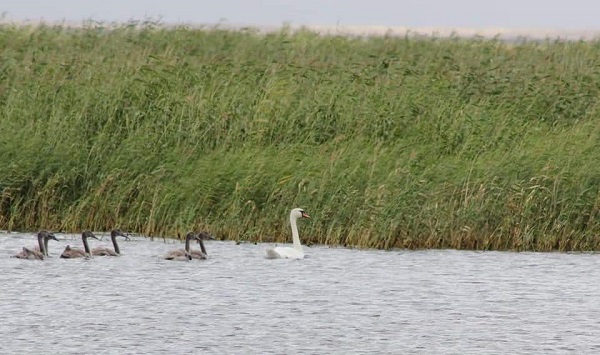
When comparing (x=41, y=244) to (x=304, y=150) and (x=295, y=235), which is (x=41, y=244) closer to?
(x=295, y=235)

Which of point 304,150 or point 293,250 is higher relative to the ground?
point 304,150

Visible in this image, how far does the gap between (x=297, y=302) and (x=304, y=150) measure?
5674 millimetres

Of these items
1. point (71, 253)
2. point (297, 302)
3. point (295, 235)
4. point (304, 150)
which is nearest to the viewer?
point (297, 302)

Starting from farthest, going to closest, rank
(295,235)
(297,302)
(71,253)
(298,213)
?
(298,213)
(295,235)
(71,253)
(297,302)

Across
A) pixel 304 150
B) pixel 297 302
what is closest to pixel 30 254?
pixel 297 302

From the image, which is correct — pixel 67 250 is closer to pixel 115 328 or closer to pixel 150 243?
pixel 150 243

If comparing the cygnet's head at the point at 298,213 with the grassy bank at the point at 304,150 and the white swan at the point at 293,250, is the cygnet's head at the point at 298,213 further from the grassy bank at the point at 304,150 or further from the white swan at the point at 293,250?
the grassy bank at the point at 304,150

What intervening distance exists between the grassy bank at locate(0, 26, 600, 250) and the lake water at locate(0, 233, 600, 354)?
0.50 meters

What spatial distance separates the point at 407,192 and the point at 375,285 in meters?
2.79

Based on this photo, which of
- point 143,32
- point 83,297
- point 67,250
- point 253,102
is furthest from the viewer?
point 143,32

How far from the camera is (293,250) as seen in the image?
14789 mm

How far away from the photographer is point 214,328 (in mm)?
11398

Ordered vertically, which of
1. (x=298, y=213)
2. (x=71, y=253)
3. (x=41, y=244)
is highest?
(x=298, y=213)

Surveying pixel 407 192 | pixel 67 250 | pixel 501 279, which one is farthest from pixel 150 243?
pixel 501 279
